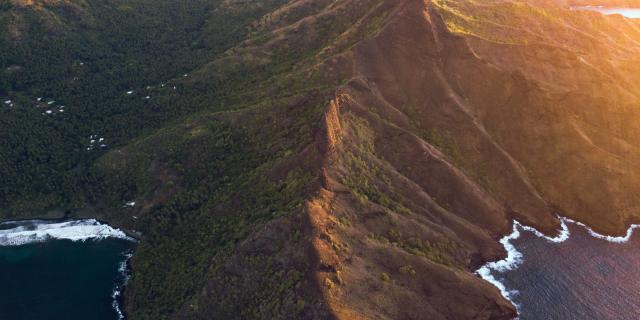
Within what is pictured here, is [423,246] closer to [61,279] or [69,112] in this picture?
[61,279]

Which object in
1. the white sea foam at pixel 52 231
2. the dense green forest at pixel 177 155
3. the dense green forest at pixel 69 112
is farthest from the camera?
the dense green forest at pixel 69 112

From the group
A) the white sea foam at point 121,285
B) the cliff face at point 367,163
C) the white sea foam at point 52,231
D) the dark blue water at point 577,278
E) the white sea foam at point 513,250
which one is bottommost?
the dark blue water at point 577,278

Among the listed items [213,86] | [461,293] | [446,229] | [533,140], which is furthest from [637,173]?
[213,86]

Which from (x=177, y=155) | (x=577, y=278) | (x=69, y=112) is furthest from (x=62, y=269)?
(x=577, y=278)

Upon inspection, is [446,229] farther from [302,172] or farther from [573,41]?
[573,41]

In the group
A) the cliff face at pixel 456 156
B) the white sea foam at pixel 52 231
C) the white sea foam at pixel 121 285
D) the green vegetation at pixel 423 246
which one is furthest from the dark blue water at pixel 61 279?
the green vegetation at pixel 423 246

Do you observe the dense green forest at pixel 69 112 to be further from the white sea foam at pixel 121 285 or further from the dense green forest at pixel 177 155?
the white sea foam at pixel 121 285
